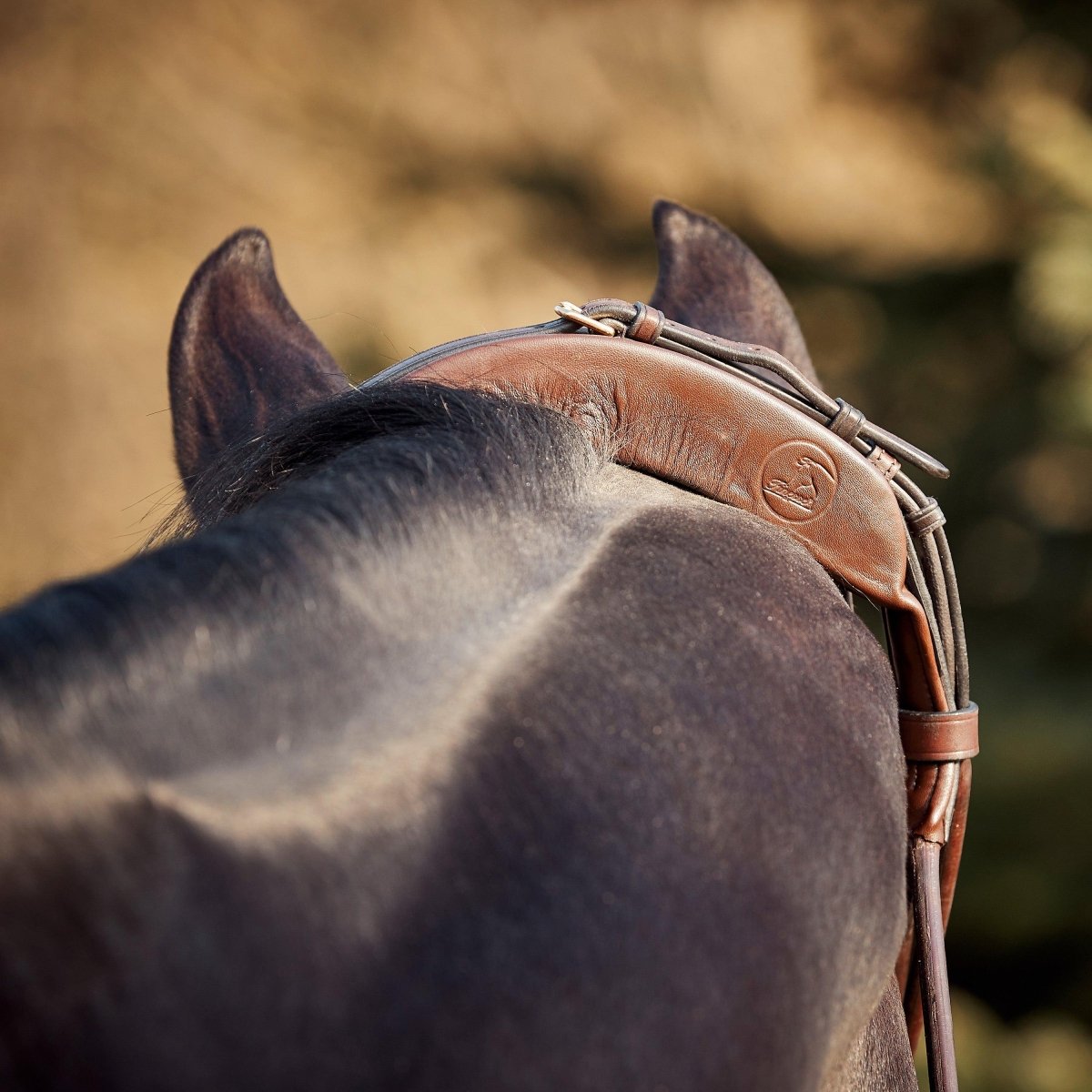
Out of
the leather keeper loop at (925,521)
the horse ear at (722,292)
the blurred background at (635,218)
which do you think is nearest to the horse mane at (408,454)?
the leather keeper loop at (925,521)

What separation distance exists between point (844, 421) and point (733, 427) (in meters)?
0.07

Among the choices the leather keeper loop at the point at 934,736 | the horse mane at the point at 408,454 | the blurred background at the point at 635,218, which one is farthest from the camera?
the blurred background at the point at 635,218

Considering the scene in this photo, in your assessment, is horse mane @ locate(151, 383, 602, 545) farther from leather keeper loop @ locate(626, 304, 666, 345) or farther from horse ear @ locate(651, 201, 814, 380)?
horse ear @ locate(651, 201, 814, 380)

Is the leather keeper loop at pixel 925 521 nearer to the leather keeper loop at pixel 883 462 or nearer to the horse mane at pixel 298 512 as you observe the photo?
the leather keeper loop at pixel 883 462

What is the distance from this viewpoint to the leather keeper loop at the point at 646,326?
63 centimetres

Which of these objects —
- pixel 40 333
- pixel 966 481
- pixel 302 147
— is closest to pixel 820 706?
pixel 966 481

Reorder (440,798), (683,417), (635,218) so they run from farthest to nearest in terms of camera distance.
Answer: (635,218) < (683,417) < (440,798)

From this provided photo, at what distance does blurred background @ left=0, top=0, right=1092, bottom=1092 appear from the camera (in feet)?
11.7

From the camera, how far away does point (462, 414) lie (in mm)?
550

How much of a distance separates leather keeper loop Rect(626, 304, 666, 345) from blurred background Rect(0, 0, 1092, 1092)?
3177 mm

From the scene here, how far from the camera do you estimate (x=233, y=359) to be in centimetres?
90

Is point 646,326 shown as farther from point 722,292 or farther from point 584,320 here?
point 722,292

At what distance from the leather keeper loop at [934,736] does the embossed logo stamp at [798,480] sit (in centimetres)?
19

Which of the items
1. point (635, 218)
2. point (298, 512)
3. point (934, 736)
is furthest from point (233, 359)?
point (635, 218)
